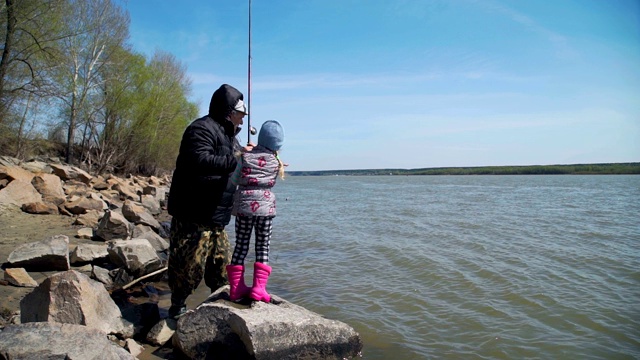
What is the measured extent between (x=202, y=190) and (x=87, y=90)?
20.4 meters

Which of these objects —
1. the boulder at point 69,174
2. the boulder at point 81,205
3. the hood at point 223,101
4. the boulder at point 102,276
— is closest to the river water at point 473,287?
the boulder at point 102,276

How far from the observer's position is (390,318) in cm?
502

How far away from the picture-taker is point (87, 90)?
67.1 ft

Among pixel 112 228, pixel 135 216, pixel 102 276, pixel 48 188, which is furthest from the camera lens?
pixel 48 188

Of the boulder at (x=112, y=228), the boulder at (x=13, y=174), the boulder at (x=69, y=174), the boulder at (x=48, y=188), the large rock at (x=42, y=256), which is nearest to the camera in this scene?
the large rock at (x=42, y=256)

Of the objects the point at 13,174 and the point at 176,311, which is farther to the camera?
the point at 13,174

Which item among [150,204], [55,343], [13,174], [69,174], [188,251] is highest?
[13,174]

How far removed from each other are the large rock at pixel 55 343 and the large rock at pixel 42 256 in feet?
8.47

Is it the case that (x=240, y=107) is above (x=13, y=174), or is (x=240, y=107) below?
above

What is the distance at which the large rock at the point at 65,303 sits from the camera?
11.0 ft

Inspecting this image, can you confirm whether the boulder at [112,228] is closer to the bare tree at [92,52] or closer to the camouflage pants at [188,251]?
the camouflage pants at [188,251]

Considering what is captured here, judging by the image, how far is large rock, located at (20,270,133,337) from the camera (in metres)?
3.34

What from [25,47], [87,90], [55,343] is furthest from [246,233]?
[87,90]

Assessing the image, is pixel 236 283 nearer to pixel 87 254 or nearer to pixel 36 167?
pixel 87 254
